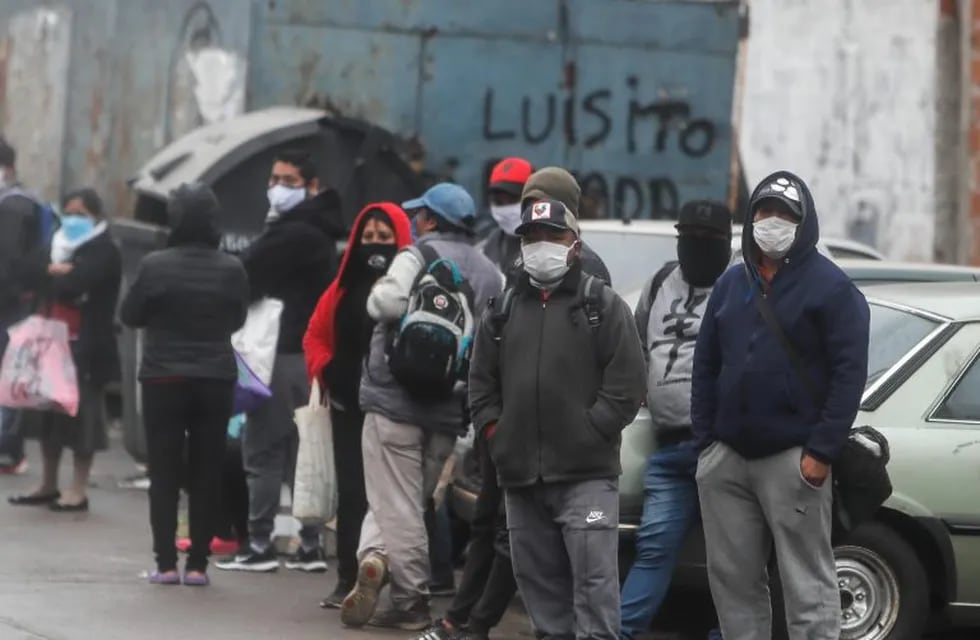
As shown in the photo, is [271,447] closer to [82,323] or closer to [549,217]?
[82,323]

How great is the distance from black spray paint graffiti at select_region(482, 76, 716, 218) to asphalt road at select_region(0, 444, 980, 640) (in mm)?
5261

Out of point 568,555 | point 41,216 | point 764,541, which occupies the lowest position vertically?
point 568,555

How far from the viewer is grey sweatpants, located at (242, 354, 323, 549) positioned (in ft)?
33.9

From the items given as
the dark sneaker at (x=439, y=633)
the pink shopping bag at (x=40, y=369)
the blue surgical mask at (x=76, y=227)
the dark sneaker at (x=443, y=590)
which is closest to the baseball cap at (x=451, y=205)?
the dark sneaker at (x=439, y=633)

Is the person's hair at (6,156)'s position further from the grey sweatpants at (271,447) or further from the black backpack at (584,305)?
the black backpack at (584,305)

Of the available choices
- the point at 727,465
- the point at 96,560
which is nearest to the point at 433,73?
the point at 96,560

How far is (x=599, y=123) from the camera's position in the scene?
16.1 m

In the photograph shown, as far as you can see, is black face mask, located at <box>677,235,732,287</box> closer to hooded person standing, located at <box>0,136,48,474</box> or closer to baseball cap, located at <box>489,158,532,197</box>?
baseball cap, located at <box>489,158,532,197</box>

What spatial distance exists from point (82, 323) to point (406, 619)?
3861 millimetres

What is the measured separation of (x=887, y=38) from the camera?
59.0 feet

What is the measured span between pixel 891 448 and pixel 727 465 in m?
1.29

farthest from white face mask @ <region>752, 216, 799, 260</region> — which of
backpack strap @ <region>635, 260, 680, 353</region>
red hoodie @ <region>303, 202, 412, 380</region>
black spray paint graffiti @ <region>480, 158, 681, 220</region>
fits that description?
black spray paint graffiti @ <region>480, 158, 681, 220</region>

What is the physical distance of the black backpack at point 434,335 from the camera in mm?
8547

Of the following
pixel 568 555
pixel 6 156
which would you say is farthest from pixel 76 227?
pixel 568 555
